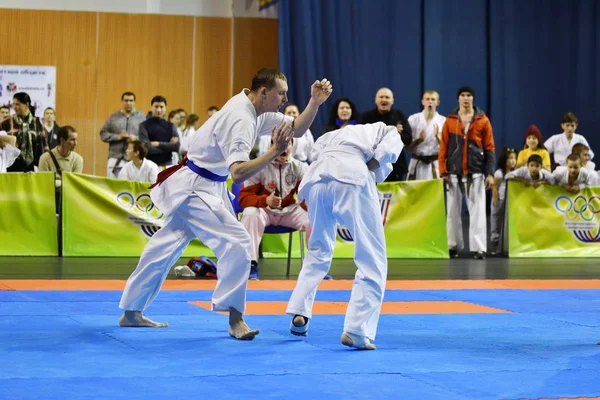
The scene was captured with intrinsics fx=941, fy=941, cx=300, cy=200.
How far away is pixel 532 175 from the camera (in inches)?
438

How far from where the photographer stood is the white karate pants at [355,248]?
472 centimetres

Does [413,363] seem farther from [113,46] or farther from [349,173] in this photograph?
[113,46]

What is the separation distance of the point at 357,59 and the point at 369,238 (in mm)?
11552

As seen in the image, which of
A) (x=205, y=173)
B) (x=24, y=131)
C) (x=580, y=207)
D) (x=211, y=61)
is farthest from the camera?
(x=211, y=61)

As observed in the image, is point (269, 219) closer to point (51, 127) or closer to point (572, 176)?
point (572, 176)

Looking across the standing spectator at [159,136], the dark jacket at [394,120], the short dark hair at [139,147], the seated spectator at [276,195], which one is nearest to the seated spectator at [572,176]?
the dark jacket at [394,120]

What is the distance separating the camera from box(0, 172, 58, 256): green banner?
9.88 meters

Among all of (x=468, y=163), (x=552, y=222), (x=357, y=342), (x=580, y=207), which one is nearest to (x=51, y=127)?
(x=468, y=163)

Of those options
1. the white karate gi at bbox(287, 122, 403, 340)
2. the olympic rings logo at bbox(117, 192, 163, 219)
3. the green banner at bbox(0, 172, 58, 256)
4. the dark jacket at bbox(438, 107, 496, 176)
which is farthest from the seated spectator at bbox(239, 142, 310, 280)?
the white karate gi at bbox(287, 122, 403, 340)

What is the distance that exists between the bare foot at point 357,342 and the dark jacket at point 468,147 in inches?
249

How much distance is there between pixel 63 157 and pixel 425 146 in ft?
14.2

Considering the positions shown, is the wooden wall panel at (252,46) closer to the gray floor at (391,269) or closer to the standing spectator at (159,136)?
the standing spectator at (159,136)

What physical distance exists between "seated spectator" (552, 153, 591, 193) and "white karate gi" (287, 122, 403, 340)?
6524 millimetres

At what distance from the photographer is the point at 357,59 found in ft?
52.7
